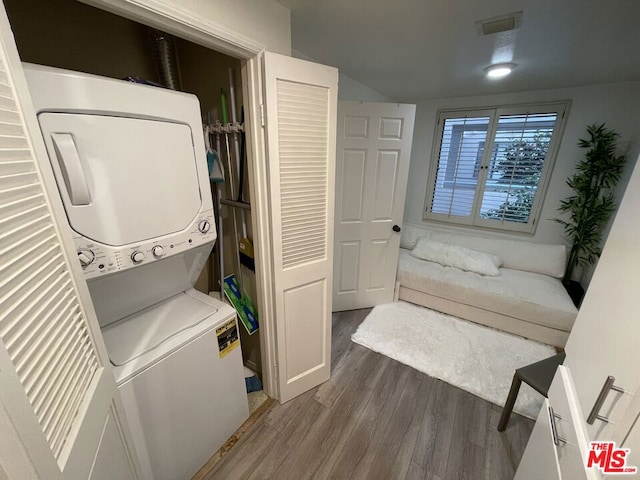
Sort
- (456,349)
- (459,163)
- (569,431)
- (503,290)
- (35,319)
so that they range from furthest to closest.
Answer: (459,163) < (503,290) < (456,349) < (569,431) < (35,319)

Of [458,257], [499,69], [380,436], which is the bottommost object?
[380,436]

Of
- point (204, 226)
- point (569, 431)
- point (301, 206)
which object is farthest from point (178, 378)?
point (569, 431)

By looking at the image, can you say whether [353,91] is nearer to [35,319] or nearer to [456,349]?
[456,349]

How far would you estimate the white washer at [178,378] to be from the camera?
39.5 inches

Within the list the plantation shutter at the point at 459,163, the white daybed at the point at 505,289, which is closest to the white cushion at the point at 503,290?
the white daybed at the point at 505,289

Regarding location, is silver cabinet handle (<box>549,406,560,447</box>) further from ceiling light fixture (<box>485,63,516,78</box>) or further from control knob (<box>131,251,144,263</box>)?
ceiling light fixture (<box>485,63,516,78</box>)

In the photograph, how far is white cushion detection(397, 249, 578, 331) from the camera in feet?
7.24

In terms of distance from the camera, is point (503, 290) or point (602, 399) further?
point (503, 290)

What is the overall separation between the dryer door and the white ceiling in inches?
36.5

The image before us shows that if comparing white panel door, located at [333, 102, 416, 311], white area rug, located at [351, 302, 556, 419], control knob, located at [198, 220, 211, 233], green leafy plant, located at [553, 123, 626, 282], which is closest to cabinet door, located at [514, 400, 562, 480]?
white area rug, located at [351, 302, 556, 419]

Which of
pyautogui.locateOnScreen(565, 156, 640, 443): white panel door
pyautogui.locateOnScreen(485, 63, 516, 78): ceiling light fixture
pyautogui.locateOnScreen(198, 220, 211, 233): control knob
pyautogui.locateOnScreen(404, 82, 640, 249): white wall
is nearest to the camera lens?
pyautogui.locateOnScreen(565, 156, 640, 443): white panel door

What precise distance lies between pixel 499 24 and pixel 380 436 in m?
2.44

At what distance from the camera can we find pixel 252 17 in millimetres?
1121

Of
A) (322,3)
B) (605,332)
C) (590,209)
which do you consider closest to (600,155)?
(590,209)
